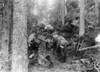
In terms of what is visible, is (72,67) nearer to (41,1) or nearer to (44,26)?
(44,26)

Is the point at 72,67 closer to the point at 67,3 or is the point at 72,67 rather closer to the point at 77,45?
the point at 77,45

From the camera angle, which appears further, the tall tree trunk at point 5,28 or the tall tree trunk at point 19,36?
the tall tree trunk at point 5,28

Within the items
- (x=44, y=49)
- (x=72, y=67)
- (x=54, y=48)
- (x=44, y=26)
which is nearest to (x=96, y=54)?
(x=72, y=67)

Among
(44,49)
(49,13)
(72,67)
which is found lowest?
(72,67)

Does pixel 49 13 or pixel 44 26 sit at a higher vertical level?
pixel 49 13

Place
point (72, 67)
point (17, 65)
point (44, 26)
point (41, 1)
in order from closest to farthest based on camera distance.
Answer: point (17, 65)
point (72, 67)
point (44, 26)
point (41, 1)

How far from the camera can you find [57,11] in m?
12.8

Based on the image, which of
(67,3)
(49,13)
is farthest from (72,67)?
(67,3)

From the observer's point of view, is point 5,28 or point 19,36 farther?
point 5,28

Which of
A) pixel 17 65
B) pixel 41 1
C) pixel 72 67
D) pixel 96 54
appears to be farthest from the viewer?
pixel 41 1

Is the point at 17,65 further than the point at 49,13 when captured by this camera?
No

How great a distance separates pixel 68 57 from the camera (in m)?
6.70

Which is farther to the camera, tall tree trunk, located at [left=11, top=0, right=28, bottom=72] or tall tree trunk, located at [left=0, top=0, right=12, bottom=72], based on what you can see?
tall tree trunk, located at [left=0, top=0, right=12, bottom=72]

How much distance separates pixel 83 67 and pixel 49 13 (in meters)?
7.91
